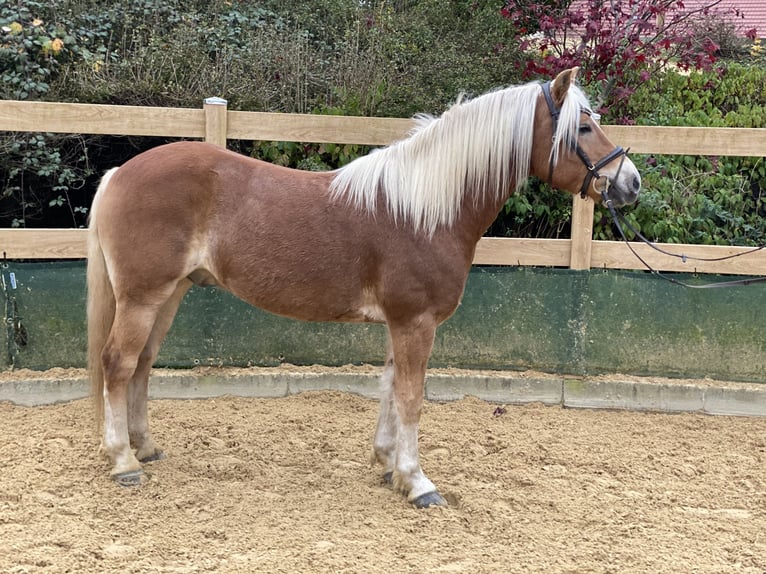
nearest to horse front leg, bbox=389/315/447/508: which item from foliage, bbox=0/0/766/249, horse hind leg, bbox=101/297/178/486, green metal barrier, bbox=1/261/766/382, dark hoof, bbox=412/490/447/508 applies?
dark hoof, bbox=412/490/447/508

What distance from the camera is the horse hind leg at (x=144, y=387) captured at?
366 centimetres

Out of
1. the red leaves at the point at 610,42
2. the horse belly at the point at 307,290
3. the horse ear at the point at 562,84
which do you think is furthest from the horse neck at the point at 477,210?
the red leaves at the point at 610,42

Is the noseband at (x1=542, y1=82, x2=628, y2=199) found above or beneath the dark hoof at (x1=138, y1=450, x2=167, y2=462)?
above

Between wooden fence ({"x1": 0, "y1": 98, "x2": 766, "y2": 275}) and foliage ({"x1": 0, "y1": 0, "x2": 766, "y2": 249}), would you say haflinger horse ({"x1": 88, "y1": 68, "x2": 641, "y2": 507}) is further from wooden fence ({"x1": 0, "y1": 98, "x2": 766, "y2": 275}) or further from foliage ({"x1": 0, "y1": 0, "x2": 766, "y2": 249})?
foliage ({"x1": 0, "y1": 0, "x2": 766, "y2": 249})

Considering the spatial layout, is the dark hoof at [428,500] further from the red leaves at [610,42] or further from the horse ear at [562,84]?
the red leaves at [610,42]

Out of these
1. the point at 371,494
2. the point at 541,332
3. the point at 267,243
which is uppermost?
the point at 267,243

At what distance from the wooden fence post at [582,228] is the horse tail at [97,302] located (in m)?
2.86

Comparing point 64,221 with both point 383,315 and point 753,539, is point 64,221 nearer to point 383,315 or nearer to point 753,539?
point 383,315

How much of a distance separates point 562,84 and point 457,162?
0.58 metres

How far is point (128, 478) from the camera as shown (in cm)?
343

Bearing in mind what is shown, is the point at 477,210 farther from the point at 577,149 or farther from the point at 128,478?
the point at 128,478

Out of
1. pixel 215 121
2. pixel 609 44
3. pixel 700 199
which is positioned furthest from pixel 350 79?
pixel 700 199

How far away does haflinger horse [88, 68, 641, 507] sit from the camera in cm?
330

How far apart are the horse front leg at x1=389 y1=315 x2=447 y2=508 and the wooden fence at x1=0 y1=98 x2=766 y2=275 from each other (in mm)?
1533
